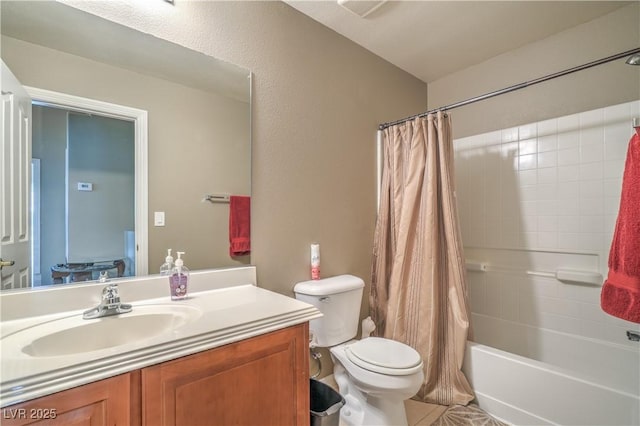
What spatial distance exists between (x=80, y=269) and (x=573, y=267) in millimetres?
2632

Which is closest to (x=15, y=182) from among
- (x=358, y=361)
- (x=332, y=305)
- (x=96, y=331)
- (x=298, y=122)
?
(x=96, y=331)

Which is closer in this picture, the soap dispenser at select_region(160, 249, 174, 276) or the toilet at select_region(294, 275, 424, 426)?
the soap dispenser at select_region(160, 249, 174, 276)

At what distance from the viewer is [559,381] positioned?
1.41 m

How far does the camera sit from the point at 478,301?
228cm

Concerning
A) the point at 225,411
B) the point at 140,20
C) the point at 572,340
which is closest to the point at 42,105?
the point at 140,20

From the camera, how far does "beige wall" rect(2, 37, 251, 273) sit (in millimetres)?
1105

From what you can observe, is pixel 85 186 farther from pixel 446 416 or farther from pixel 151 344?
pixel 446 416

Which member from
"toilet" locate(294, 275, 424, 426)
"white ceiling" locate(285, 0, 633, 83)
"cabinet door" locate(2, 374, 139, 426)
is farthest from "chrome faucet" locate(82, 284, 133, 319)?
"white ceiling" locate(285, 0, 633, 83)

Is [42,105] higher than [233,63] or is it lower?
lower

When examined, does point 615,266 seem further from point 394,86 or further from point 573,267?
point 394,86

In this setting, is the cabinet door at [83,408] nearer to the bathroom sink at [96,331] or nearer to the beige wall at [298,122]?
the bathroom sink at [96,331]

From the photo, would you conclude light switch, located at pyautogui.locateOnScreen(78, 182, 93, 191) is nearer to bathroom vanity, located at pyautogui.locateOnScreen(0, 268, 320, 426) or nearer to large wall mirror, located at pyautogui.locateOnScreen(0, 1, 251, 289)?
large wall mirror, located at pyautogui.locateOnScreen(0, 1, 251, 289)

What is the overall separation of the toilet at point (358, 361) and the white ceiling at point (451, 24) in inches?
62.4

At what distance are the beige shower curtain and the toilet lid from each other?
319 millimetres
